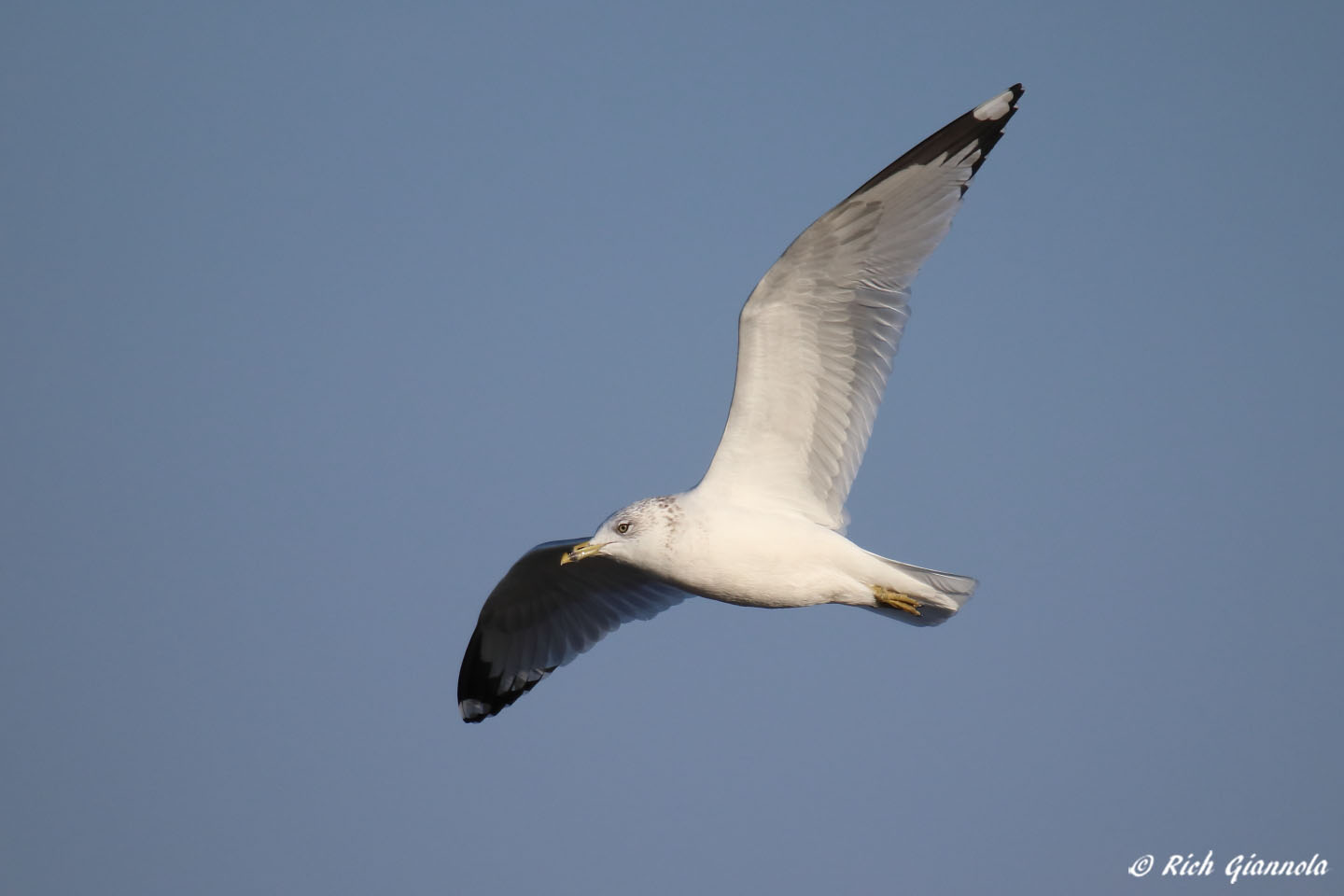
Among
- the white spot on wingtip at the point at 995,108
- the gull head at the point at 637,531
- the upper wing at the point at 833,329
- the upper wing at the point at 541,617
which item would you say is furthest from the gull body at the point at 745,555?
the white spot on wingtip at the point at 995,108

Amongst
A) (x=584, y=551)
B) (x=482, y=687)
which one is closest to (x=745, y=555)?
(x=584, y=551)

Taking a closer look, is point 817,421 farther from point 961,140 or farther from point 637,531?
point 961,140

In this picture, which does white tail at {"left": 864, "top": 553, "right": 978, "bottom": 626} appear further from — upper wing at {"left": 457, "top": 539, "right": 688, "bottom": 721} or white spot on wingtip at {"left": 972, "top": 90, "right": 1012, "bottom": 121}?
white spot on wingtip at {"left": 972, "top": 90, "right": 1012, "bottom": 121}

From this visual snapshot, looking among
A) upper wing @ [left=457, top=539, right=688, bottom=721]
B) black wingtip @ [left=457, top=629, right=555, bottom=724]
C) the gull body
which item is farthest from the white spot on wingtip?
black wingtip @ [left=457, top=629, right=555, bottom=724]

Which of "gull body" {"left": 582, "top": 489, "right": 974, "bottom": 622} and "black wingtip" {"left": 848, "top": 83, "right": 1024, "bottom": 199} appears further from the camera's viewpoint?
"gull body" {"left": 582, "top": 489, "right": 974, "bottom": 622}

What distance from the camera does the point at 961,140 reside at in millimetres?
6488

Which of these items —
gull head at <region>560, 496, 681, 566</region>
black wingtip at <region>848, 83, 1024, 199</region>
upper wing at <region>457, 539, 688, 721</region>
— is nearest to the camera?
black wingtip at <region>848, 83, 1024, 199</region>

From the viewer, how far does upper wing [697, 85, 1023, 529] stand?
21.3ft

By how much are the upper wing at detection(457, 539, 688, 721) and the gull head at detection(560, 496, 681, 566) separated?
153 cm

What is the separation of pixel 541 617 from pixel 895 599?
9.97 feet

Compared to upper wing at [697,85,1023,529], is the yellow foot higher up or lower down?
lower down

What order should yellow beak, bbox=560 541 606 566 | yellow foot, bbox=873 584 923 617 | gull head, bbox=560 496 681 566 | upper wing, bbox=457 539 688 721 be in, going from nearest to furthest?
gull head, bbox=560 496 681 566
yellow beak, bbox=560 541 606 566
yellow foot, bbox=873 584 923 617
upper wing, bbox=457 539 688 721

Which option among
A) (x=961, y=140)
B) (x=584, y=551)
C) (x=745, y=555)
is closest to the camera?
(x=961, y=140)

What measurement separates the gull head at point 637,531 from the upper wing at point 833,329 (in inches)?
13.9
